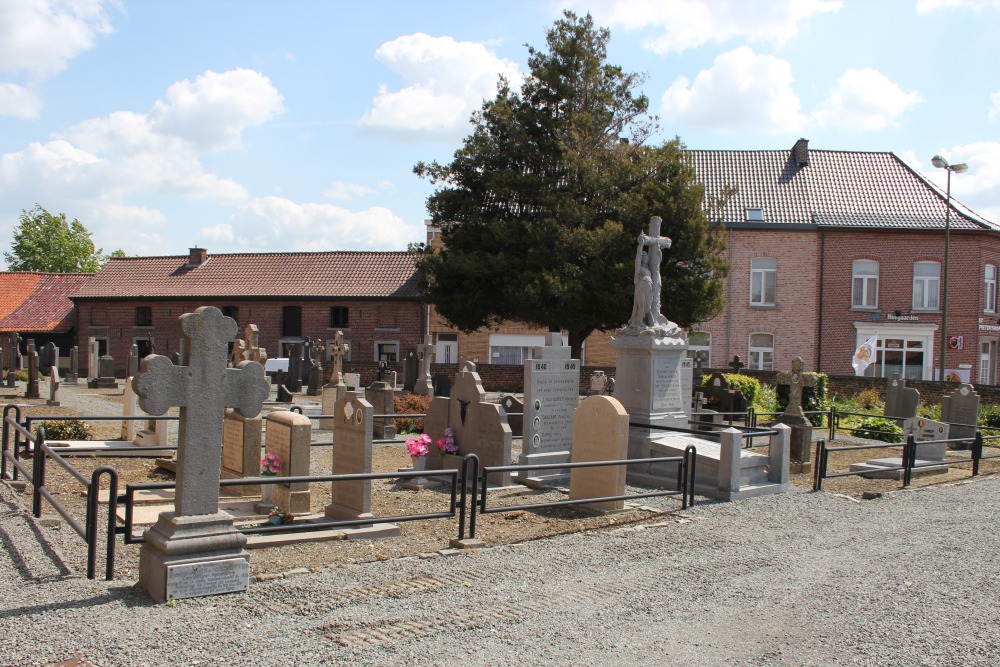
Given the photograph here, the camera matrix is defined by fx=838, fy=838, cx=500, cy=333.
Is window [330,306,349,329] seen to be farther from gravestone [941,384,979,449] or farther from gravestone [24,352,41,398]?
gravestone [941,384,979,449]

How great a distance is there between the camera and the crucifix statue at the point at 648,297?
12594 mm

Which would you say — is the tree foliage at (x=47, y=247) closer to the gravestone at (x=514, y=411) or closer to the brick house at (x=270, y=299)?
the brick house at (x=270, y=299)

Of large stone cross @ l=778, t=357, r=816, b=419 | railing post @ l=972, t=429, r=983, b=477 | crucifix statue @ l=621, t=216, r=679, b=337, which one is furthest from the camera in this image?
large stone cross @ l=778, t=357, r=816, b=419

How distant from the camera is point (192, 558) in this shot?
18.5 feet

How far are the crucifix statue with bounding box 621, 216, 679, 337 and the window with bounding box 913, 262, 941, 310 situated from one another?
23.9m

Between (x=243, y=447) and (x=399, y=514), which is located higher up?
(x=243, y=447)

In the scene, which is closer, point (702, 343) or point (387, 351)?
point (702, 343)

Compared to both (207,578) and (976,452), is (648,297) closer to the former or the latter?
(976,452)

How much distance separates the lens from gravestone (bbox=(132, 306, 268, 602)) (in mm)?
5570

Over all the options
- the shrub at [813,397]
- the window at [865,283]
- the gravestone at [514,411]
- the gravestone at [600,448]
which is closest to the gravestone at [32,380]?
the gravestone at [514,411]

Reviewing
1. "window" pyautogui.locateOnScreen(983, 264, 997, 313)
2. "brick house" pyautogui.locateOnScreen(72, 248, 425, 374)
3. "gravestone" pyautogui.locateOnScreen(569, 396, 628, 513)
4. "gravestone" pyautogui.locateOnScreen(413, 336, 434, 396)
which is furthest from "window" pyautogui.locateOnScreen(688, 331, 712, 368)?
"gravestone" pyautogui.locateOnScreen(569, 396, 628, 513)

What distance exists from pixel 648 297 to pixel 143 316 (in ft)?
108

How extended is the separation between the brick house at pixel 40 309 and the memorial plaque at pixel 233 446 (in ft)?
111

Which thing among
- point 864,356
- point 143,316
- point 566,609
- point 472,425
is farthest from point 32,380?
point 864,356
